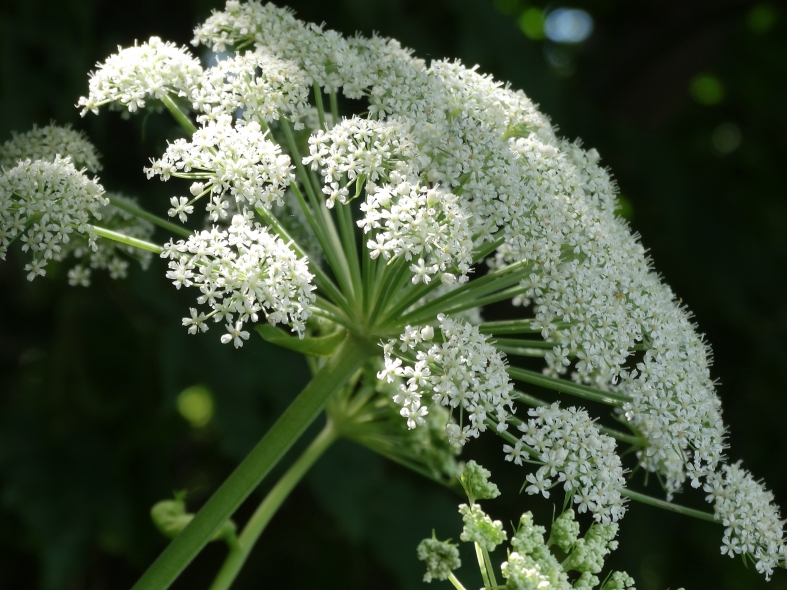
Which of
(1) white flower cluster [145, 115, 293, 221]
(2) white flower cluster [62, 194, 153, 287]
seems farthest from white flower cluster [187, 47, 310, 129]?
(2) white flower cluster [62, 194, 153, 287]

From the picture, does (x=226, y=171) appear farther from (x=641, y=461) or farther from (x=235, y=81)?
(x=641, y=461)

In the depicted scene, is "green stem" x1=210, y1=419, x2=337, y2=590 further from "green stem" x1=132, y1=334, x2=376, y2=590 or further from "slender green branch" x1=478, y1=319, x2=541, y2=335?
"slender green branch" x1=478, y1=319, x2=541, y2=335

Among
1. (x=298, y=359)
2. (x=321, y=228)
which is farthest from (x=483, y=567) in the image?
(x=298, y=359)

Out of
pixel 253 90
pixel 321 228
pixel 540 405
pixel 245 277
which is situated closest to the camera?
pixel 245 277

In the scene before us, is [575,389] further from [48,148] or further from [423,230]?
[48,148]

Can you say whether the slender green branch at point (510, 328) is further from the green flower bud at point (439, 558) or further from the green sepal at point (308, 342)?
the green flower bud at point (439, 558)

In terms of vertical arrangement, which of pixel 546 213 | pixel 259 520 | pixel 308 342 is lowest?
pixel 259 520
